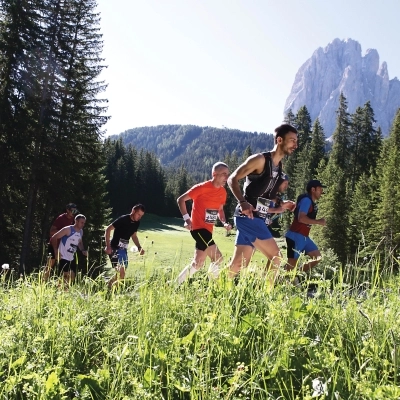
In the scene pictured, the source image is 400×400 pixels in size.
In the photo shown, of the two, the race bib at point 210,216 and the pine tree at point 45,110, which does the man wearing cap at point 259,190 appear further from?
the pine tree at point 45,110

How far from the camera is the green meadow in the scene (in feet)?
6.48

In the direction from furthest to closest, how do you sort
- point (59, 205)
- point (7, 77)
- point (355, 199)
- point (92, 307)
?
point (355, 199) < point (59, 205) < point (7, 77) < point (92, 307)

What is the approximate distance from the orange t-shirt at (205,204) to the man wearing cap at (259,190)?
65.1 inches

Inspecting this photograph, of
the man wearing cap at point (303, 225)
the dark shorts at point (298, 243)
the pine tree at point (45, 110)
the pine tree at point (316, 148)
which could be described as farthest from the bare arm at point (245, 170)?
the pine tree at point (316, 148)

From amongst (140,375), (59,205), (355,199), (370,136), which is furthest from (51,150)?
(370,136)

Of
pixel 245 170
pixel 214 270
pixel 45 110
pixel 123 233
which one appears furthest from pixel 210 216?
pixel 45 110

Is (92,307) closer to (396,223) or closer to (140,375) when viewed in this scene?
(140,375)

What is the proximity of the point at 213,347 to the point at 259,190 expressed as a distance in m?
3.37

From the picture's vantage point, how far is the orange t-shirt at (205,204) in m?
7.08

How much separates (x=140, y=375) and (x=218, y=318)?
64cm

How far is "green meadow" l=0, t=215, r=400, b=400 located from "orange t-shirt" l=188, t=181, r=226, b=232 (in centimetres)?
365

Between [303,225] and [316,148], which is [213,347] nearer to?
[303,225]

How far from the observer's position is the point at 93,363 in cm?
259

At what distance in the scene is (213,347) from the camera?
228cm
